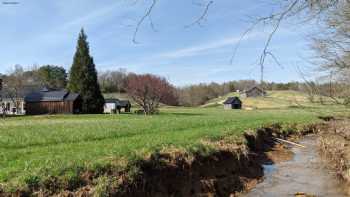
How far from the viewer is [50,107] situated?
57750mm

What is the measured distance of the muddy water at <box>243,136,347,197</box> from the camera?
34.6ft

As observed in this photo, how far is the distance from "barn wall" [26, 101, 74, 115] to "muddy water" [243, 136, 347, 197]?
44.9 metres

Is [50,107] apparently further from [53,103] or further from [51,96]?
[51,96]

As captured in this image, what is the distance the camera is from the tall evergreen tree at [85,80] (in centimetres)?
5597

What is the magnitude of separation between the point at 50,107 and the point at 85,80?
24.4ft

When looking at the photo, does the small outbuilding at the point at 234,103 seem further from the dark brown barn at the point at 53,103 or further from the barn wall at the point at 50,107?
the barn wall at the point at 50,107

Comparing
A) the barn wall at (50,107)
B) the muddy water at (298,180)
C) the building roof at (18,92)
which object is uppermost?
the building roof at (18,92)

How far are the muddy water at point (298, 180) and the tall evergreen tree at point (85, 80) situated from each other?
43.6 m

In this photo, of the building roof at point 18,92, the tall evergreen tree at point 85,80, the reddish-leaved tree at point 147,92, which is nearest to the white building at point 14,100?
the building roof at point 18,92

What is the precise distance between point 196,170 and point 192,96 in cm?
10791

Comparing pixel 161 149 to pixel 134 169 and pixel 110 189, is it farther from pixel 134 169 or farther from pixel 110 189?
pixel 110 189

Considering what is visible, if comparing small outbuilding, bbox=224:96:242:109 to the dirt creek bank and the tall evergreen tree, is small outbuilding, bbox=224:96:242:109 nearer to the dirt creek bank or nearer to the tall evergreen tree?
the tall evergreen tree

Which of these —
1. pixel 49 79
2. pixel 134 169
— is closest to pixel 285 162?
pixel 134 169

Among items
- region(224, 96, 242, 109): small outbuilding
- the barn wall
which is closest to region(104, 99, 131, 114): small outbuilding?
the barn wall
